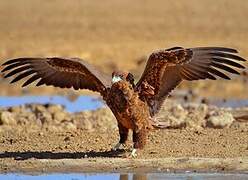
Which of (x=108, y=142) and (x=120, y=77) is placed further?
(x=108, y=142)

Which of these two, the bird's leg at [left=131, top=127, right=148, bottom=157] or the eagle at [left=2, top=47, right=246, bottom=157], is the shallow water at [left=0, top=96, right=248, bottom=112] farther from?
the bird's leg at [left=131, top=127, right=148, bottom=157]

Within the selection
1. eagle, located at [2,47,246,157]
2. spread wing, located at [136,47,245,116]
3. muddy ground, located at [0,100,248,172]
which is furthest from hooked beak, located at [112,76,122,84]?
muddy ground, located at [0,100,248,172]

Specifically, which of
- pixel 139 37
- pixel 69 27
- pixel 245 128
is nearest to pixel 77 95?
pixel 245 128

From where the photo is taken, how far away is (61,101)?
18.2 metres

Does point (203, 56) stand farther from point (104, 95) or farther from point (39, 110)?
point (39, 110)

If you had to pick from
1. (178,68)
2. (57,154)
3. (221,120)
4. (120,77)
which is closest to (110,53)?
(221,120)

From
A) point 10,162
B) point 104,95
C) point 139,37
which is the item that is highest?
point 139,37

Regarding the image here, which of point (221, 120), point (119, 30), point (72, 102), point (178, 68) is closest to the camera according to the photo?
point (178, 68)

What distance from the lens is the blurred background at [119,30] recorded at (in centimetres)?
2344

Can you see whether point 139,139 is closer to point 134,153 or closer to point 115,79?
point 134,153

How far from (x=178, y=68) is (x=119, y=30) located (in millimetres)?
20107

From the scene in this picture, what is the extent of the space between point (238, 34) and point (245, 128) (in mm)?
16556

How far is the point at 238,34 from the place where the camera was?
2917 centimetres

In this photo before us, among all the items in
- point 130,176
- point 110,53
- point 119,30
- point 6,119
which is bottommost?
point 130,176
